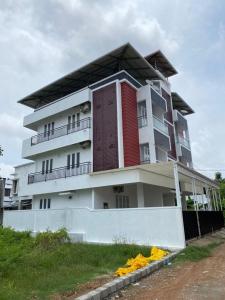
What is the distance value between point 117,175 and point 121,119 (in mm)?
4428

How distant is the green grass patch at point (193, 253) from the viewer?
10.2 meters

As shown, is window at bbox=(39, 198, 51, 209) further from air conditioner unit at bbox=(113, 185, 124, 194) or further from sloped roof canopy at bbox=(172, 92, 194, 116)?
sloped roof canopy at bbox=(172, 92, 194, 116)

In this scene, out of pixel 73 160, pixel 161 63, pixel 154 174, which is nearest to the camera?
pixel 154 174

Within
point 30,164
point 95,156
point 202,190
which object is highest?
point 30,164

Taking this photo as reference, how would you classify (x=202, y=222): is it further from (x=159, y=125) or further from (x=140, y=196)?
(x=159, y=125)

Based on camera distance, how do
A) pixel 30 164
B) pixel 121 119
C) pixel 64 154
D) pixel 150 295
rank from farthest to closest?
pixel 30 164 < pixel 64 154 < pixel 121 119 < pixel 150 295

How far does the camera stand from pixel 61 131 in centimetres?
2280

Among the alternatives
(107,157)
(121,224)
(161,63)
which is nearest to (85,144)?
(107,157)

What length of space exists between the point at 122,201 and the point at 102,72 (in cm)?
1019

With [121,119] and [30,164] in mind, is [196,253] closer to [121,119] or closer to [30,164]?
[121,119]

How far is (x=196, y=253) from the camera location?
1088 centimetres

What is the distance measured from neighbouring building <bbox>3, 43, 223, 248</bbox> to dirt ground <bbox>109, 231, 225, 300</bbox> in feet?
14.3

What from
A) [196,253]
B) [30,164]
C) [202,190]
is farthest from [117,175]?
[30,164]

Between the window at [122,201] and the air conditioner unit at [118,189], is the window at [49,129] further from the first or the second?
the window at [122,201]
